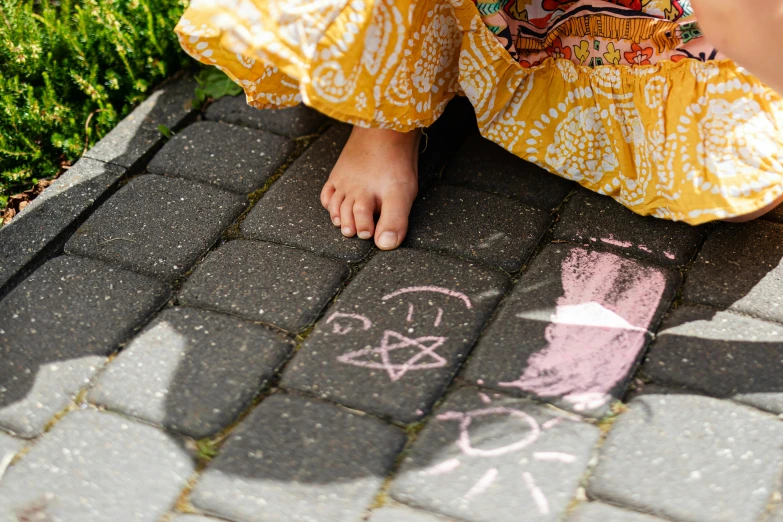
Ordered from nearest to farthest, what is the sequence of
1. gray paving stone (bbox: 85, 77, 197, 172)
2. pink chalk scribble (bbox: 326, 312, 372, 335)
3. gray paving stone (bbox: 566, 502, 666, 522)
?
1. gray paving stone (bbox: 566, 502, 666, 522)
2. pink chalk scribble (bbox: 326, 312, 372, 335)
3. gray paving stone (bbox: 85, 77, 197, 172)

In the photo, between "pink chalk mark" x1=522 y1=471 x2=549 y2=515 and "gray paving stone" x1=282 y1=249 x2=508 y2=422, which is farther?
"gray paving stone" x1=282 y1=249 x2=508 y2=422

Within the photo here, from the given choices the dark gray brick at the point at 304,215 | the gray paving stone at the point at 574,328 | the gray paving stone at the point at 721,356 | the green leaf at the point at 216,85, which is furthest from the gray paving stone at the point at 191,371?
the green leaf at the point at 216,85

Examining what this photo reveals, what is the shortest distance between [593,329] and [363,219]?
502 millimetres

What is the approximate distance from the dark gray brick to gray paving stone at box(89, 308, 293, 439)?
25 centimetres

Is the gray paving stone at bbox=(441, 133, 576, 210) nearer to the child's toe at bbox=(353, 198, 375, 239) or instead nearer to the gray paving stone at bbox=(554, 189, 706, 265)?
the gray paving stone at bbox=(554, 189, 706, 265)

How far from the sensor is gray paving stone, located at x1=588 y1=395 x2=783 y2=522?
45.0 inches

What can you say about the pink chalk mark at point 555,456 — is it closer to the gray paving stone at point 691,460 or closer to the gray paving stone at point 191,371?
the gray paving stone at point 691,460

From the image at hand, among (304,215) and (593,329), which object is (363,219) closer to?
(304,215)

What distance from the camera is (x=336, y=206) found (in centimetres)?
167

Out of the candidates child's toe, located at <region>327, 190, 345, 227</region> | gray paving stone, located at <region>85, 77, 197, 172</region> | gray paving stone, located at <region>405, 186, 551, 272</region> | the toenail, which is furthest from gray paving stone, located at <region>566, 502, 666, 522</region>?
gray paving stone, located at <region>85, 77, 197, 172</region>

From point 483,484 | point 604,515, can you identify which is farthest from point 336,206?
point 604,515

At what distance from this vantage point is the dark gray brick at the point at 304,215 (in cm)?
162

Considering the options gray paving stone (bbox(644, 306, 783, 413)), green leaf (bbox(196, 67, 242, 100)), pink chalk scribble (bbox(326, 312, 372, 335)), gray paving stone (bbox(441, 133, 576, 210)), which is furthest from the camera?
green leaf (bbox(196, 67, 242, 100))

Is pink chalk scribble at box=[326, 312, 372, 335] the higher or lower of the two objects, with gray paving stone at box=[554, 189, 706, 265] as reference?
lower
